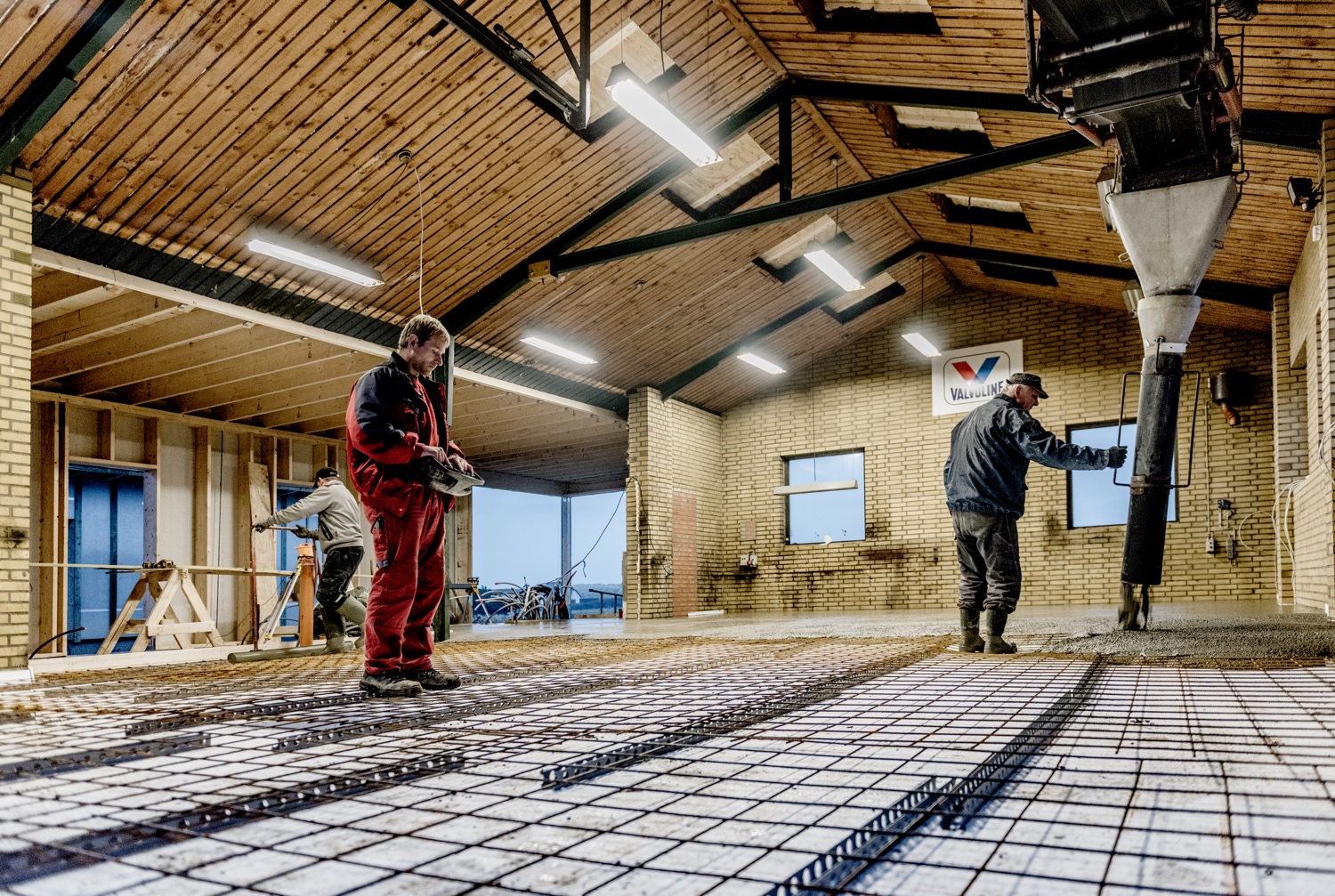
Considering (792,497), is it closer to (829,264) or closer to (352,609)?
(829,264)

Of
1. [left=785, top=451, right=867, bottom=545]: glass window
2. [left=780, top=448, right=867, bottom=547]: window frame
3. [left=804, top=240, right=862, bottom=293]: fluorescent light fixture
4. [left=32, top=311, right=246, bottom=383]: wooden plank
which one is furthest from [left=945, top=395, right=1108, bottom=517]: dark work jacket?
[left=780, top=448, right=867, bottom=547]: window frame

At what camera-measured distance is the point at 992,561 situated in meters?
5.65

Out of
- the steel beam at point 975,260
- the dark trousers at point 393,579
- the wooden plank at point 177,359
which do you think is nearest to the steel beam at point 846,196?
the wooden plank at point 177,359

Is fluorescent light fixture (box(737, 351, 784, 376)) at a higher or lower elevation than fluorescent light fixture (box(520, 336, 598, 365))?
higher

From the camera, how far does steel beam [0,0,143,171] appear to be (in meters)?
6.79

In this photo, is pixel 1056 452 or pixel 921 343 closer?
pixel 1056 452

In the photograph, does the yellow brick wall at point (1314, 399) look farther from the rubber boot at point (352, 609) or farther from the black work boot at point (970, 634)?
the rubber boot at point (352, 609)

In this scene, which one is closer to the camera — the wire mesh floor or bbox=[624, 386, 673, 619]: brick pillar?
the wire mesh floor

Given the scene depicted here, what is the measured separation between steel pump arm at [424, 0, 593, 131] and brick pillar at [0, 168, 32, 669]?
12.7ft

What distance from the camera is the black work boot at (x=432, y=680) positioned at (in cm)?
435

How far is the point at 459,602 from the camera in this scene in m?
21.3

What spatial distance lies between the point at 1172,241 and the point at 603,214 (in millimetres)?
7407

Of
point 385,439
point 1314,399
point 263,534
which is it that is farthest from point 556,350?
point 385,439

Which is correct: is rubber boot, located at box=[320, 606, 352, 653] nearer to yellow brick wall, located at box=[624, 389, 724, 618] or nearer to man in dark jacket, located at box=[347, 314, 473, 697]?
man in dark jacket, located at box=[347, 314, 473, 697]
